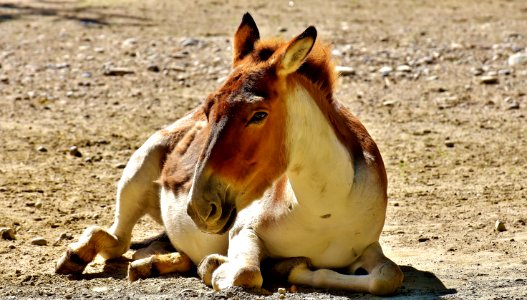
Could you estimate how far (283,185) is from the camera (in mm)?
Result: 6691

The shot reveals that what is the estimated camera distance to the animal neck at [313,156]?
6164 millimetres

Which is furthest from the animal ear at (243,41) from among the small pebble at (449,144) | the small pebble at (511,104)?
the small pebble at (511,104)

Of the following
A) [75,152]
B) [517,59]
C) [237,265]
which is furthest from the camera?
[517,59]

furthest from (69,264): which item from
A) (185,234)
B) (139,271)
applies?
(185,234)

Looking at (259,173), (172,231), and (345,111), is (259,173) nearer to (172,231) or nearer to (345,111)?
(345,111)

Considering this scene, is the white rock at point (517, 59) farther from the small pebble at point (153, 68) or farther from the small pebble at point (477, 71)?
the small pebble at point (153, 68)

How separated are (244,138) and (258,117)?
6.3 inches

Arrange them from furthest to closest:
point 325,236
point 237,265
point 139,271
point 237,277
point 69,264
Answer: point 69,264 < point 139,271 < point 325,236 < point 237,265 < point 237,277

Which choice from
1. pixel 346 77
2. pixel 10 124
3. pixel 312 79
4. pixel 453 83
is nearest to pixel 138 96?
pixel 10 124

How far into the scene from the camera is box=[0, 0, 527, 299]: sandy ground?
7.31 meters

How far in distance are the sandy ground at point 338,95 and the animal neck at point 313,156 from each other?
0.58m

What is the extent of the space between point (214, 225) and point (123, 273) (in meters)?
1.89

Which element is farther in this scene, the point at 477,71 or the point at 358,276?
the point at 477,71

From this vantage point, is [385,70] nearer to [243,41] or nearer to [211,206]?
[243,41]
